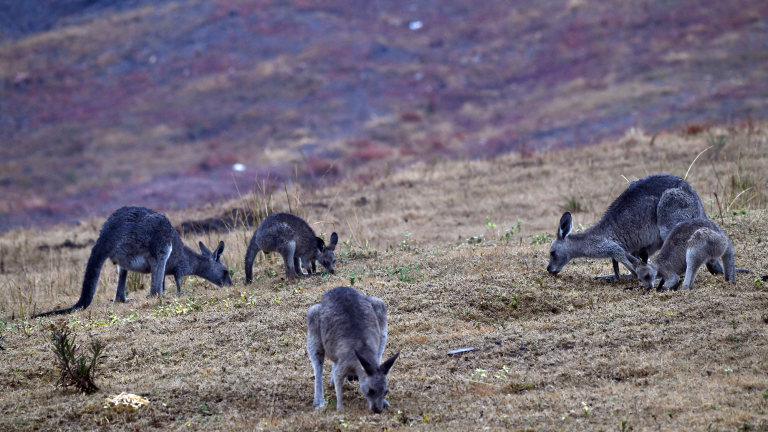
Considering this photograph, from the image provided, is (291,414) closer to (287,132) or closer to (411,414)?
(411,414)

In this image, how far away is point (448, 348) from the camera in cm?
722

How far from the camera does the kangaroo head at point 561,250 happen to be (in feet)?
30.6

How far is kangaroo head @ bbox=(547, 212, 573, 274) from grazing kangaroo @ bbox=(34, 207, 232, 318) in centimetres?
512

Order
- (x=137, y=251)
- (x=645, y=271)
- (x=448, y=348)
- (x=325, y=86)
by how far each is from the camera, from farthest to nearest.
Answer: (x=325, y=86) < (x=137, y=251) < (x=645, y=271) < (x=448, y=348)

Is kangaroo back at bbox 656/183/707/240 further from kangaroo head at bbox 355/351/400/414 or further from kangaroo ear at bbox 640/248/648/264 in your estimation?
kangaroo head at bbox 355/351/400/414

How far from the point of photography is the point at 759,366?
19.9ft

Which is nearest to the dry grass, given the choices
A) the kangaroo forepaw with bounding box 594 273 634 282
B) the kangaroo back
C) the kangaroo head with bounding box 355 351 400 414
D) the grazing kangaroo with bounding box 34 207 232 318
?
the kangaroo head with bounding box 355 351 400 414

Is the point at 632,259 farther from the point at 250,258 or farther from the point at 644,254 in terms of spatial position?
the point at 250,258

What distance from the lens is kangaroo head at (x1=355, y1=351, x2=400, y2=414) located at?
565 cm

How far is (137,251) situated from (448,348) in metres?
5.59

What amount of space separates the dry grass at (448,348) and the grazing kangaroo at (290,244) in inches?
14.3

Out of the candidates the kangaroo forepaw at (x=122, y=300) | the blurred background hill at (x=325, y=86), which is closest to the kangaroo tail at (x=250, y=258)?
the kangaroo forepaw at (x=122, y=300)

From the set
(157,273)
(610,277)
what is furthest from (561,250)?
(157,273)

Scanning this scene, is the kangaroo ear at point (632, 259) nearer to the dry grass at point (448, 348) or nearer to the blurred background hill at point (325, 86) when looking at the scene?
the dry grass at point (448, 348)
